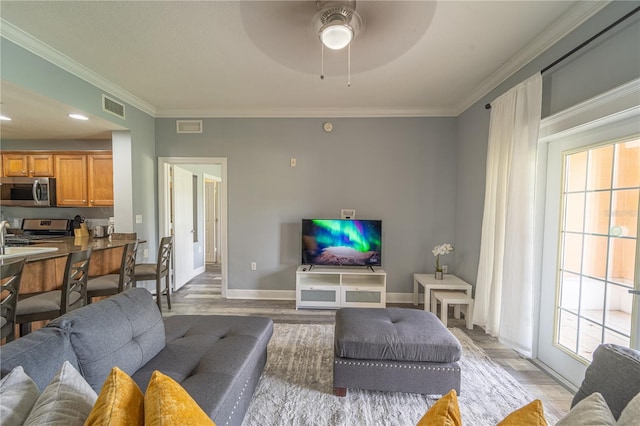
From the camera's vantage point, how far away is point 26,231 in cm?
433

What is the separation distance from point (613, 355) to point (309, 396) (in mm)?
1642

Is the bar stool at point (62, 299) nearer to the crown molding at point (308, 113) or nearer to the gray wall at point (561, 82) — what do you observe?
the crown molding at point (308, 113)

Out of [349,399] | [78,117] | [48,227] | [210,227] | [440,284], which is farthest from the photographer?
[210,227]

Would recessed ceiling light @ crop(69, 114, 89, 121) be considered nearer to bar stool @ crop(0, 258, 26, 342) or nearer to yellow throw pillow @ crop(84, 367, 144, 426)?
bar stool @ crop(0, 258, 26, 342)

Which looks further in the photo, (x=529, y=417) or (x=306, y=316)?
(x=306, y=316)

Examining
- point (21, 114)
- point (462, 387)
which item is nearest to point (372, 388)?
point (462, 387)

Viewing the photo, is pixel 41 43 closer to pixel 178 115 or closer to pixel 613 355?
pixel 178 115

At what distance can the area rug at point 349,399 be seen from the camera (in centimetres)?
162

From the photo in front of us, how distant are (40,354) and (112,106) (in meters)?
3.10

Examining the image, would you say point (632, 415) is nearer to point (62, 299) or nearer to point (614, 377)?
point (614, 377)


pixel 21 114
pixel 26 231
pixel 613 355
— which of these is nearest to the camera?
pixel 613 355

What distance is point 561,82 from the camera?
1957 mm

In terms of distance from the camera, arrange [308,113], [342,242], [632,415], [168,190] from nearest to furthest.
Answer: [632,415], [342,242], [308,113], [168,190]

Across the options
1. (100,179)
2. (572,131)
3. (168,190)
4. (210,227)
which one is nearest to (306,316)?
(168,190)
